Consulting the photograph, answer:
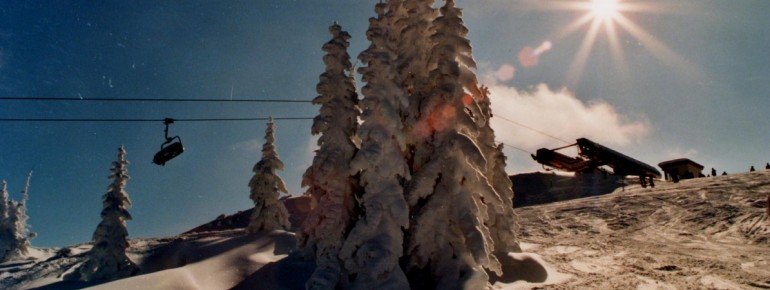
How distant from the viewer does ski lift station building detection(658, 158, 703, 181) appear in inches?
1864

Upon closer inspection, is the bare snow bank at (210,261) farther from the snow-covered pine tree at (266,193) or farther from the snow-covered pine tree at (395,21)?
the snow-covered pine tree at (395,21)

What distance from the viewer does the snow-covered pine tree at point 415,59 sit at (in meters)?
16.6

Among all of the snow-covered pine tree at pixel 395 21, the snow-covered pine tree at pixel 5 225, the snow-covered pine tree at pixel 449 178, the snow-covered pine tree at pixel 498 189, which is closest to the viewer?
the snow-covered pine tree at pixel 449 178

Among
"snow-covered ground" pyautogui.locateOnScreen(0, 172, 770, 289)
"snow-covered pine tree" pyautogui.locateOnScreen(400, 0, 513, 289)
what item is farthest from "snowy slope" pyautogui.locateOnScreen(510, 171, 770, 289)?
"snow-covered pine tree" pyautogui.locateOnScreen(400, 0, 513, 289)

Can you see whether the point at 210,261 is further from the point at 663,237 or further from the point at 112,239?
the point at 663,237

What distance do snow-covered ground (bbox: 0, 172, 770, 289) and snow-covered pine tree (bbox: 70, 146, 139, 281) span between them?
4.86 feet

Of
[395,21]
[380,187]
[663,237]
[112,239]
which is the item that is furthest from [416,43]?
[112,239]

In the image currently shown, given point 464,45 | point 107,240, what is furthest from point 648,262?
point 107,240

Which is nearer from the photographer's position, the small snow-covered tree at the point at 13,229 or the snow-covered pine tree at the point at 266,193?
the snow-covered pine tree at the point at 266,193

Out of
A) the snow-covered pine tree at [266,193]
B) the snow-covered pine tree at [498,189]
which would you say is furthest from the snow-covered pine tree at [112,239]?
the snow-covered pine tree at [498,189]

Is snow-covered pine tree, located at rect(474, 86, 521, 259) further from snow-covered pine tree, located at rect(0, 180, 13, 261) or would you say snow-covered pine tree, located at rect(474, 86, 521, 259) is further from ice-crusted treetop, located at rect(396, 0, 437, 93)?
snow-covered pine tree, located at rect(0, 180, 13, 261)

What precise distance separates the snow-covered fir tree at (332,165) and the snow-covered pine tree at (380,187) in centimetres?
158

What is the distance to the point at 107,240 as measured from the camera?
30.0 meters

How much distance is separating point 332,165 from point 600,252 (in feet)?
48.0
